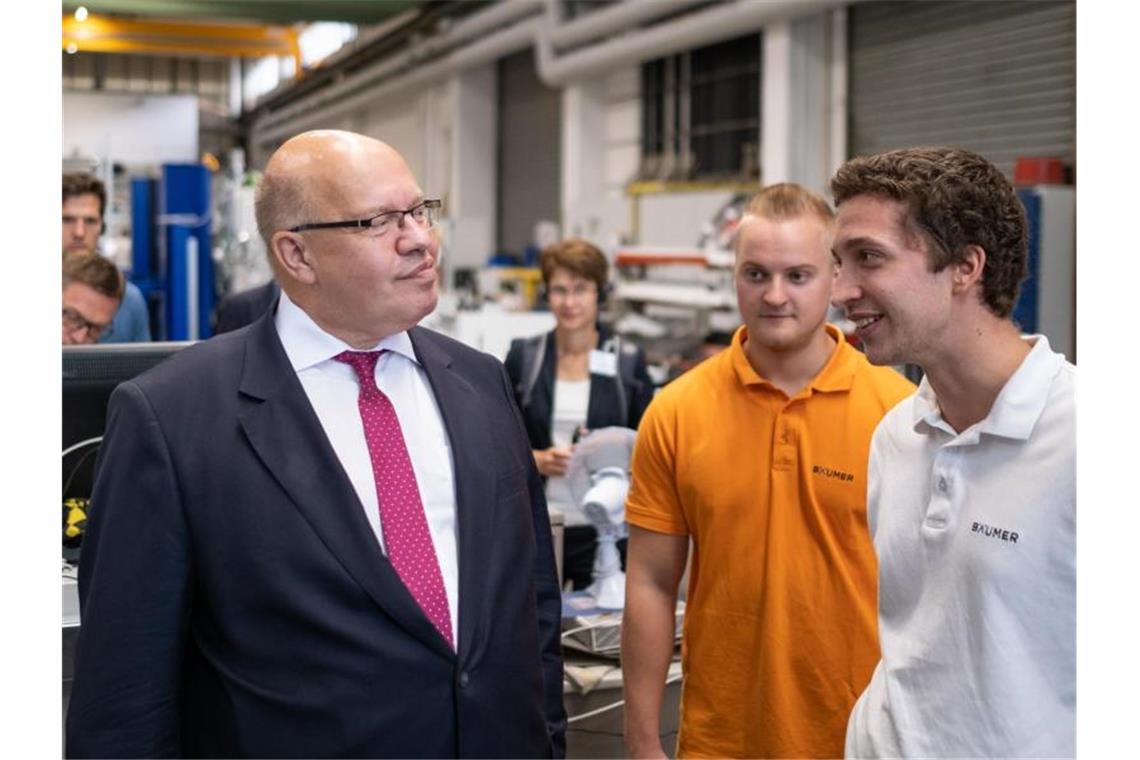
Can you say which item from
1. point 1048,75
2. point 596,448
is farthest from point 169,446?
point 1048,75

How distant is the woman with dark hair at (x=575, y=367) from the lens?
3861 mm

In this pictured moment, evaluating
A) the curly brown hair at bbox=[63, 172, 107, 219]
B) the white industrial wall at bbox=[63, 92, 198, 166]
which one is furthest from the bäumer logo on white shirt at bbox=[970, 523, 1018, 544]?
the white industrial wall at bbox=[63, 92, 198, 166]

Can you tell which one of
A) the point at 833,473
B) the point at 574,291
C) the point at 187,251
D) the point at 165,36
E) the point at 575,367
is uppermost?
the point at 165,36

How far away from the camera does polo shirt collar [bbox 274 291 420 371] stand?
163cm

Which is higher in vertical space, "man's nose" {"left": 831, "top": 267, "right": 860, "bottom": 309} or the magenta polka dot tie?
"man's nose" {"left": 831, "top": 267, "right": 860, "bottom": 309}

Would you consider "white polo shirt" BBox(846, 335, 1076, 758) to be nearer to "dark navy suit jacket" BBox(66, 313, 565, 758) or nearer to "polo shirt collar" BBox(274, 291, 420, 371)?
"dark navy suit jacket" BBox(66, 313, 565, 758)

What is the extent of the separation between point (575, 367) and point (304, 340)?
7.91 feet

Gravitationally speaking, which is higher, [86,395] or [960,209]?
[960,209]

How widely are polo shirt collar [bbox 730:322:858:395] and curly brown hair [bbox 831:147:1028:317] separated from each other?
490 mm

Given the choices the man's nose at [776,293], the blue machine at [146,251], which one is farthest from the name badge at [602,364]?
the blue machine at [146,251]

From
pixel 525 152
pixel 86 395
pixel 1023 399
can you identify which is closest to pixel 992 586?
pixel 1023 399

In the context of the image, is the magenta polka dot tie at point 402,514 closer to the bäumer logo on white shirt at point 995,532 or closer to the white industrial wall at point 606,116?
the bäumer logo on white shirt at point 995,532

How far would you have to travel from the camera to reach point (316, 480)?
1529 mm

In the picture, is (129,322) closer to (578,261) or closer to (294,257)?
(578,261)
